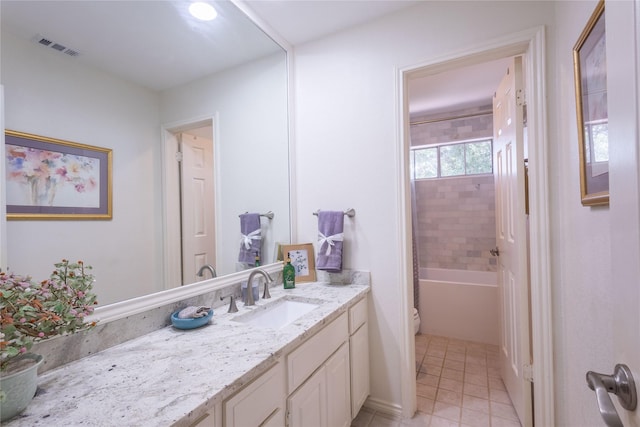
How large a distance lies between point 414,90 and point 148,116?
8.08 ft

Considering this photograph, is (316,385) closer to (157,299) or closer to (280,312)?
(280,312)

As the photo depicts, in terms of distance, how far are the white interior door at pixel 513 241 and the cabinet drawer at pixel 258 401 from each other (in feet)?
4.48

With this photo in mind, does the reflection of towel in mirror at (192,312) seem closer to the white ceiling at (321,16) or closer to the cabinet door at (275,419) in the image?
the cabinet door at (275,419)

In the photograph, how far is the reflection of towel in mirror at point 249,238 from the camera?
1724 mm

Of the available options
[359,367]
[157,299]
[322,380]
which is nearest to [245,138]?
[157,299]

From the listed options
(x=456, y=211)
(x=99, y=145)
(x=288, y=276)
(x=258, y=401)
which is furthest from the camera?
(x=456, y=211)

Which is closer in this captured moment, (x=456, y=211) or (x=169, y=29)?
(x=169, y=29)

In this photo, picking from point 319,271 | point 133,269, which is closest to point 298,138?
point 319,271

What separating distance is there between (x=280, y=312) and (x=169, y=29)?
59.7 inches

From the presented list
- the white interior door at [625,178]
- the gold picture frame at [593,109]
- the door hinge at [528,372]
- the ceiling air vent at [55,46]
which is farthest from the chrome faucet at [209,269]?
the door hinge at [528,372]

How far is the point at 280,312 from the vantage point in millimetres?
1582

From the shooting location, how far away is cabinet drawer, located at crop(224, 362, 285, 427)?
817mm

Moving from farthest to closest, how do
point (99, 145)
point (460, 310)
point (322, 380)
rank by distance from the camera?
1. point (460, 310)
2. point (322, 380)
3. point (99, 145)

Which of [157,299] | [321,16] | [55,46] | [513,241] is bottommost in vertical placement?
[157,299]
